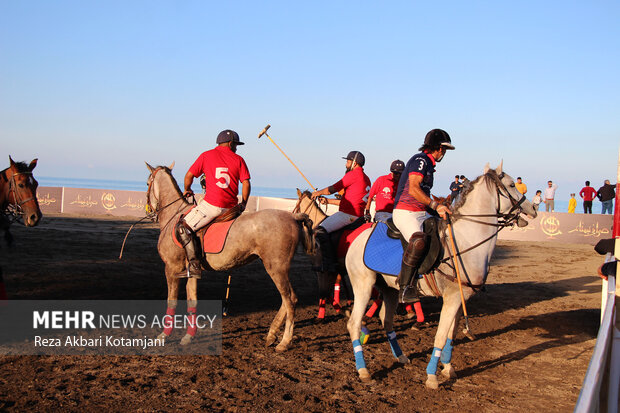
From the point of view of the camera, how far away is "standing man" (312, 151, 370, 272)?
8.34 meters

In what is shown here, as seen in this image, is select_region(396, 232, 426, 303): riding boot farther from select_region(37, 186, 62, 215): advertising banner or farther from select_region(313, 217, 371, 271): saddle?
select_region(37, 186, 62, 215): advertising banner

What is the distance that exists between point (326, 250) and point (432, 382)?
3203 mm

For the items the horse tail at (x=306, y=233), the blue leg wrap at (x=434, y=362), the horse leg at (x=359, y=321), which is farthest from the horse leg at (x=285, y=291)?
the blue leg wrap at (x=434, y=362)

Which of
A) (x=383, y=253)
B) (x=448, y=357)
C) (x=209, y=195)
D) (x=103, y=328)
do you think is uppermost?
(x=209, y=195)

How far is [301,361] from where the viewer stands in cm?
640

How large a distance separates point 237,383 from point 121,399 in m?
1.22

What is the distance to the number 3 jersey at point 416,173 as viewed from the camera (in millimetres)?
5762

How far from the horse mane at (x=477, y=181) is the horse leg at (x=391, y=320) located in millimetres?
1538

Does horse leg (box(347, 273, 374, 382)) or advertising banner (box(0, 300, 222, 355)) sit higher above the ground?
horse leg (box(347, 273, 374, 382))

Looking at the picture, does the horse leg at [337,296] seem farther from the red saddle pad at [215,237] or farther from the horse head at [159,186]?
the horse head at [159,186]

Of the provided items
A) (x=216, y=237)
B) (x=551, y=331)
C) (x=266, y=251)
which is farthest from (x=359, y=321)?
(x=551, y=331)

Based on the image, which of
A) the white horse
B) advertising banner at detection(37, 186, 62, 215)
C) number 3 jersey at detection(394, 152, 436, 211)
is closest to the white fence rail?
the white horse

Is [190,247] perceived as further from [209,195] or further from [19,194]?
[19,194]

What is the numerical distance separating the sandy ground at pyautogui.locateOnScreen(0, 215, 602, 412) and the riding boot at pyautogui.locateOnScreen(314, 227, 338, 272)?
1013 mm
